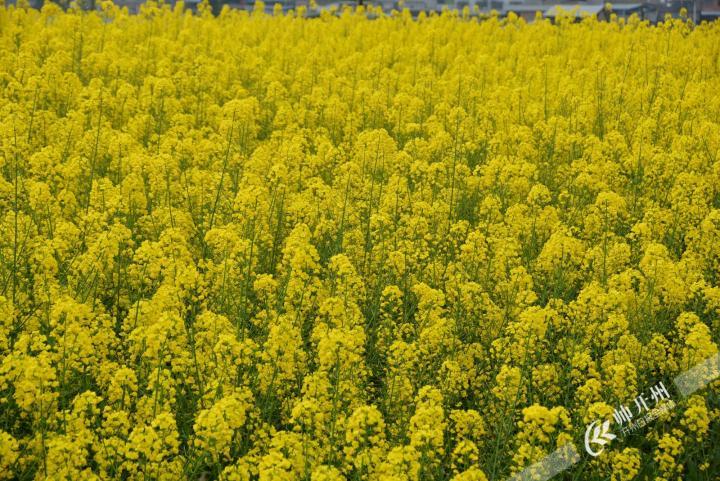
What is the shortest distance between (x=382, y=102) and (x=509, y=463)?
586 centimetres

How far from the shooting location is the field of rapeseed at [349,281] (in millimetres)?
3799

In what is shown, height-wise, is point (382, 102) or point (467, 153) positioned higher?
point (382, 102)

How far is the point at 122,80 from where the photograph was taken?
10.2 meters

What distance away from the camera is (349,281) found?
16.0ft

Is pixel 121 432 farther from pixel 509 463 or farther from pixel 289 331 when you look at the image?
pixel 509 463

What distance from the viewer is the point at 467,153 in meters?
8.24

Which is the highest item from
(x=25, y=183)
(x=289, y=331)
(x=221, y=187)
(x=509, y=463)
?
(x=25, y=183)

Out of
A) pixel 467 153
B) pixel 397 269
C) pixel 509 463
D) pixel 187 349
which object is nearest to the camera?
pixel 509 463

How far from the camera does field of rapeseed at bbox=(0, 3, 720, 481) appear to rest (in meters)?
3.80

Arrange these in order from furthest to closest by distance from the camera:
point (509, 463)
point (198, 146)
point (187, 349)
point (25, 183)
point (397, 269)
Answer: point (198, 146)
point (25, 183)
point (397, 269)
point (187, 349)
point (509, 463)

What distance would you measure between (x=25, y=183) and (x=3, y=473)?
10.0 ft

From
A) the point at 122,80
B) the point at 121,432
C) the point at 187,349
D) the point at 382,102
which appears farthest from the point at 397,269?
the point at 122,80

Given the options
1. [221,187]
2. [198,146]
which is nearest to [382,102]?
[198,146]

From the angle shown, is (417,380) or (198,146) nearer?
(417,380)
